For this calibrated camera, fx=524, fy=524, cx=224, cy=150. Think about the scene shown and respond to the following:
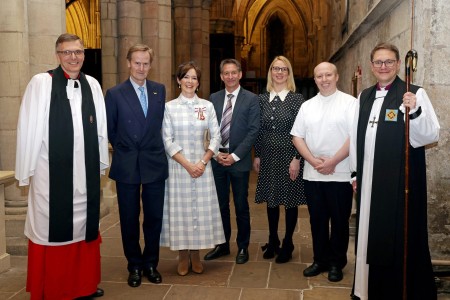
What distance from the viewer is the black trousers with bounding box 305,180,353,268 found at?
4117 millimetres

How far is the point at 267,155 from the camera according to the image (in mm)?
4535

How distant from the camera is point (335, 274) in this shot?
4.16 metres

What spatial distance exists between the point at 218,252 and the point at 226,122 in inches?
47.8

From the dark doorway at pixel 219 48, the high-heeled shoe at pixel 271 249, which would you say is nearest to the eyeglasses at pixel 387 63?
the high-heeled shoe at pixel 271 249

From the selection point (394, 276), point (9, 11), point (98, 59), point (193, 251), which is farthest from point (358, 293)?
point (98, 59)

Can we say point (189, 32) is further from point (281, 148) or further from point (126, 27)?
point (281, 148)

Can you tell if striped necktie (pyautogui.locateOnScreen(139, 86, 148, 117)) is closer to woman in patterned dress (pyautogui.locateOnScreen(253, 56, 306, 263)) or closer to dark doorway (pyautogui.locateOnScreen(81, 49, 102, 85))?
woman in patterned dress (pyautogui.locateOnScreen(253, 56, 306, 263))

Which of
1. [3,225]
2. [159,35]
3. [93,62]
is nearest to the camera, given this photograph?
[3,225]

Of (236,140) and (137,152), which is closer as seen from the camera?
(137,152)

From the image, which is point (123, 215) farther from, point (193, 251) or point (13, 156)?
point (13, 156)

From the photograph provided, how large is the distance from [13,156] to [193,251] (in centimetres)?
209

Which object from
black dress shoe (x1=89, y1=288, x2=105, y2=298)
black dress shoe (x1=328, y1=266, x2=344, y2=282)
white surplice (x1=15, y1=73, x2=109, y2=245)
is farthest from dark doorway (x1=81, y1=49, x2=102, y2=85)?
black dress shoe (x1=328, y1=266, x2=344, y2=282)

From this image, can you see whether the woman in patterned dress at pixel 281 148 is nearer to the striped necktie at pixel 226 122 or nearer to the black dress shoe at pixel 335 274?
the striped necktie at pixel 226 122

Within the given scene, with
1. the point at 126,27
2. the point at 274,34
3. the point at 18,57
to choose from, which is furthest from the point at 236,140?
the point at 274,34
